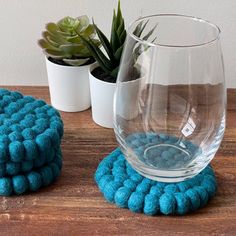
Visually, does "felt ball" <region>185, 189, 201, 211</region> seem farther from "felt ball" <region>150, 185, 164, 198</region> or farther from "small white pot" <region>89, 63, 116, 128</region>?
"small white pot" <region>89, 63, 116, 128</region>

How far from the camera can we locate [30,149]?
51cm

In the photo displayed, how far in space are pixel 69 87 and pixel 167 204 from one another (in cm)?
25

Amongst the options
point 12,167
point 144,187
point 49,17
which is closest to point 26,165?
point 12,167

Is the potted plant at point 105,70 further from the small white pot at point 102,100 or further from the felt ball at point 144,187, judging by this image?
the felt ball at point 144,187

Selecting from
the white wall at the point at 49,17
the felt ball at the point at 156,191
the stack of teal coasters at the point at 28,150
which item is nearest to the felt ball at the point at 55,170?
the stack of teal coasters at the point at 28,150

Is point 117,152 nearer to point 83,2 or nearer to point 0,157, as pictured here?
point 0,157

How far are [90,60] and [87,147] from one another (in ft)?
0.43

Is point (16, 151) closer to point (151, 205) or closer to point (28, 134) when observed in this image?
point (28, 134)

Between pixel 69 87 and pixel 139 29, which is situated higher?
pixel 139 29

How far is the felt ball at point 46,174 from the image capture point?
0.53 metres

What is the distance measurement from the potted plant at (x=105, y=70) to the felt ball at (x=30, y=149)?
159 millimetres

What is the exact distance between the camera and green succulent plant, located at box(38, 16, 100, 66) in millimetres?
675

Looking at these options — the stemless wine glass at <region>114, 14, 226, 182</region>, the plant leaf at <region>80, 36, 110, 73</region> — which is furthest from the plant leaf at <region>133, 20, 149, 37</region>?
the plant leaf at <region>80, 36, 110, 73</region>

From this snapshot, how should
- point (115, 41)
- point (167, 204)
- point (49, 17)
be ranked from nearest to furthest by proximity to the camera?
point (167, 204) < point (115, 41) < point (49, 17)
